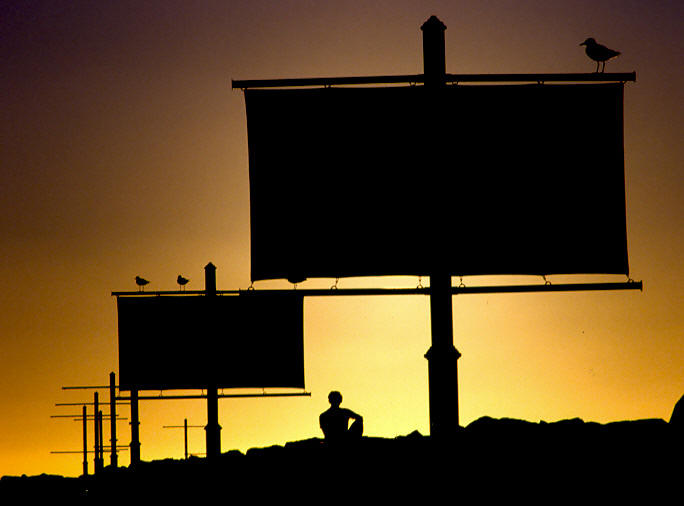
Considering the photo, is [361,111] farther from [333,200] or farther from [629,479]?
[629,479]

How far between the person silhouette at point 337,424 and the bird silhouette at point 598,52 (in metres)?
8.28

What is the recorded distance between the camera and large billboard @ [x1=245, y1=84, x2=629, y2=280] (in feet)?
72.6

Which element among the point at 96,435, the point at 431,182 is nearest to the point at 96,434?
the point at 96,435

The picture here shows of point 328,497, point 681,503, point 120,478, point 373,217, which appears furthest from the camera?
point 120,478

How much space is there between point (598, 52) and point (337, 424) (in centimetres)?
880

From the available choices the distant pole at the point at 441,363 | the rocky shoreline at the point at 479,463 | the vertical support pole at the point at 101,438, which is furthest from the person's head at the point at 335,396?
the vertical support pole at the point at 101,438

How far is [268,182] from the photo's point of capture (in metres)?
22.8

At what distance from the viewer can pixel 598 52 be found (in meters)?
23.3

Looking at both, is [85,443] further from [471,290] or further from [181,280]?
[471,290]

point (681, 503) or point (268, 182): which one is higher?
point (268, 182)

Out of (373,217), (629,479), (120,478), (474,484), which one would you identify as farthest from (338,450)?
(120,478)

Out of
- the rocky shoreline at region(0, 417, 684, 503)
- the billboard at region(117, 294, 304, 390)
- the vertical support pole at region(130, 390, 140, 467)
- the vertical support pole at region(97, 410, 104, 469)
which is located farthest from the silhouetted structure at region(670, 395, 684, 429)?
the vertical support pole at region(97, 410, 104, 469)

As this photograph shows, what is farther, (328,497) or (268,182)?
(268,182)

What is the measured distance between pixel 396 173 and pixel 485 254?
1924 mm
